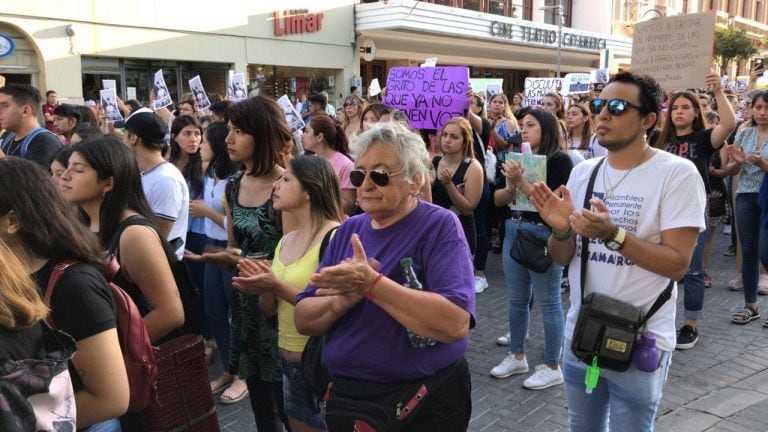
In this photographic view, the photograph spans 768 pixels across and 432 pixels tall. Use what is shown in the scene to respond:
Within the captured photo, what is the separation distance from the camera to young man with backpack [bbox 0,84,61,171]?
5070 mm

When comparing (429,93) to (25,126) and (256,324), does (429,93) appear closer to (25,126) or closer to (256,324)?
(25,126)

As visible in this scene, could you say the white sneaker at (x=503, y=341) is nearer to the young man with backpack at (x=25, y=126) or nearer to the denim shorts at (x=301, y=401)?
the denim shorts at (x=301, y=401)

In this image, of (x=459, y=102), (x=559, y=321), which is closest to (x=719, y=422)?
(x=559, y=321)

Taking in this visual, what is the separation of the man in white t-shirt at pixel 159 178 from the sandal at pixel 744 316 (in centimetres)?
466

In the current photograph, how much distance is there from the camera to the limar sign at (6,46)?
41.9ft

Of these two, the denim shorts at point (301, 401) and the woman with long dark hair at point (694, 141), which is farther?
the woman with long dark hair at point (694, 141)

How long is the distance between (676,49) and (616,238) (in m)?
4.38

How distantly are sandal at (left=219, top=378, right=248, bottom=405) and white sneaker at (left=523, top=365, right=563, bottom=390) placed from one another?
1912 mm

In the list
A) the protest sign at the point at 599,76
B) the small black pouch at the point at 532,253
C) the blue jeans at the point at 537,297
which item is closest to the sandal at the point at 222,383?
the blue jeans at the point at 537,297

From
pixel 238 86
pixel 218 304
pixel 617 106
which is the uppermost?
pixel 238 86

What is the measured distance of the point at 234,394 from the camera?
424 centimetres

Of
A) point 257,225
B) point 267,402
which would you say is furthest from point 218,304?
point 267,402

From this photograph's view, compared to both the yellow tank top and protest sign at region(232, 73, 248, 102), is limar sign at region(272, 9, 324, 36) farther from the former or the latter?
the yellow tank top

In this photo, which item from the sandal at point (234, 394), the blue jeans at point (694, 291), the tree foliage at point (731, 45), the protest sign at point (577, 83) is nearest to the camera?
the sandal at point (234, 394)
